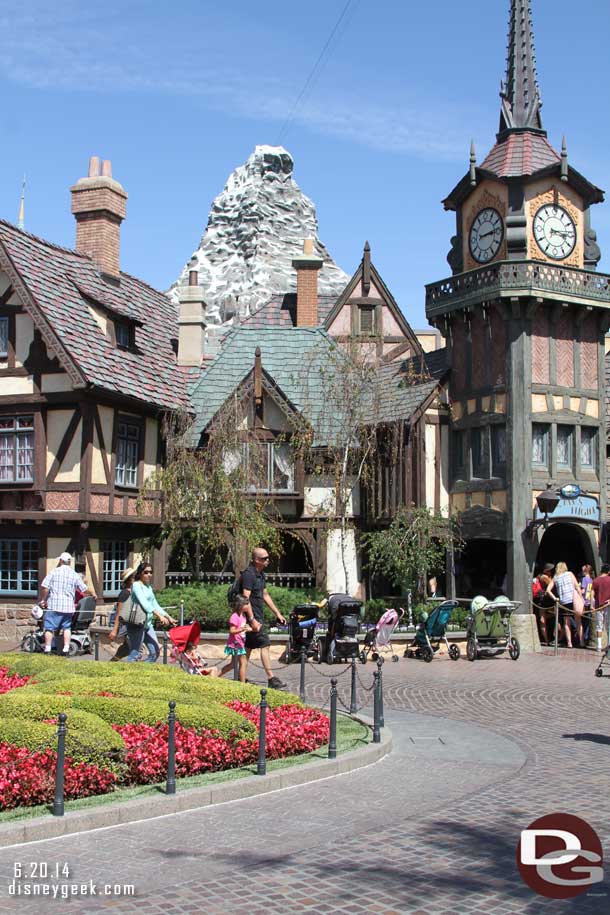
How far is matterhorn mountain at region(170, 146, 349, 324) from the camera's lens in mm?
120375

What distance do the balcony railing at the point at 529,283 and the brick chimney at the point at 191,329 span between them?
8.39 metres

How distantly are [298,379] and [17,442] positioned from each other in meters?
8.53

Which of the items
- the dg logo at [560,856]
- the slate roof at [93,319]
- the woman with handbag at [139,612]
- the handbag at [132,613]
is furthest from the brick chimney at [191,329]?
the dg logo at [560,856]

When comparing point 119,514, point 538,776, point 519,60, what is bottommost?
point 538,776

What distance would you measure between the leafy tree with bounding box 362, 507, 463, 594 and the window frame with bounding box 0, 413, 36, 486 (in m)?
8.92

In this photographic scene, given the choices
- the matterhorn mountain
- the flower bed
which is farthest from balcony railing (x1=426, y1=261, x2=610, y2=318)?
the matterhorn mountain

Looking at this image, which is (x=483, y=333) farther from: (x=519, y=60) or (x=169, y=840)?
(x=169, y=840)

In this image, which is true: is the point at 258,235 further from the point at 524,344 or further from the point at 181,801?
the point at 181,801

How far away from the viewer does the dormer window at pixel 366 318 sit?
35.7 metres

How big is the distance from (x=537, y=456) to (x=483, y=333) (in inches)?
144

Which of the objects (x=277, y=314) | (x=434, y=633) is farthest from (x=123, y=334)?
(x=434, y=633)

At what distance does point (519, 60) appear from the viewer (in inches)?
1200

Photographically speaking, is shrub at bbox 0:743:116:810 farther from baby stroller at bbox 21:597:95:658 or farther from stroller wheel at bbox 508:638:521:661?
stroller wheel at bbox 508:638:521:661

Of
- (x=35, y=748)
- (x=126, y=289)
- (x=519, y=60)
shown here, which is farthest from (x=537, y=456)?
(x=35, y=748)
